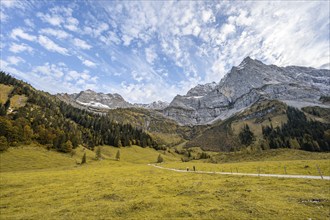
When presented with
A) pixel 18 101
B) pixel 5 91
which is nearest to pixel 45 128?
pixel 18 101

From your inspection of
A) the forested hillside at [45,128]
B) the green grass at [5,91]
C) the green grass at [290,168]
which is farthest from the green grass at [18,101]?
the green grass at [290,168]

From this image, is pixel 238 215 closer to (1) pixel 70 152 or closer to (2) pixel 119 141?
(1) pixel 70 152

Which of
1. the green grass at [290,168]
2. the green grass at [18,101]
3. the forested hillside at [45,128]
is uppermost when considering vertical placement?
the green grass at [18,101]

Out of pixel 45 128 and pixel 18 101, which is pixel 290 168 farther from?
pixel 18 101

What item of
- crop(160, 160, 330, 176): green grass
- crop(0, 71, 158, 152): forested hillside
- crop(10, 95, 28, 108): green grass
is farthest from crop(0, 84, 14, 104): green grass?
crop(160, 160, 330, 176): green grass

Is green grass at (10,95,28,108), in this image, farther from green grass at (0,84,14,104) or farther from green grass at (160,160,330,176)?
green grass at (160,160,330,176)

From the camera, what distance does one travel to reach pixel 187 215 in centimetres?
1711

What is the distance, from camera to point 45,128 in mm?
119812

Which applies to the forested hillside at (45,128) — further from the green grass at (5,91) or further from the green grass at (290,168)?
the green grass at (290,168)

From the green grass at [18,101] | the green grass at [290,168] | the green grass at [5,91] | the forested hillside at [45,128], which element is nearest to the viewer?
the green grass at [290,168]

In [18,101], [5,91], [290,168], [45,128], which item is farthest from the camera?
[5,91]

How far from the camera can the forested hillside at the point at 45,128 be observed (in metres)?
94.0

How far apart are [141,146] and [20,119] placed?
106755mm

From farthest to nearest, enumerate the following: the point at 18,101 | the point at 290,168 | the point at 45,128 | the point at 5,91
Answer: the point at 5,91 < the point at 18,101 < the point at 45,128 < the point at 290,168
